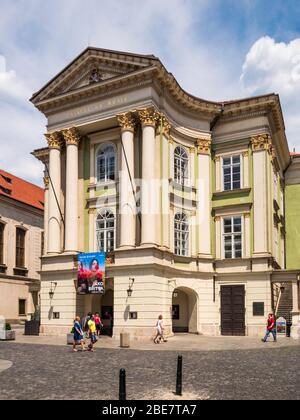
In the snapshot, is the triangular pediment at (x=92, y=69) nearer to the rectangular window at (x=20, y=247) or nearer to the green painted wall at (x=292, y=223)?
the green painted wall at (x=292, y=223)

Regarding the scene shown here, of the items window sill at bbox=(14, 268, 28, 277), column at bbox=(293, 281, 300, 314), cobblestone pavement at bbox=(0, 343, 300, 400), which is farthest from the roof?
cobblestone pavement at bbox=(0, 343, 300, 400)

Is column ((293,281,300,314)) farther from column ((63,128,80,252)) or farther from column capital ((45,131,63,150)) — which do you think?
column capital ((45,131,63,150))

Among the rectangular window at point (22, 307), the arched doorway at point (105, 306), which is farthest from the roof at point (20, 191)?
the arched doorway at point (105, 306)

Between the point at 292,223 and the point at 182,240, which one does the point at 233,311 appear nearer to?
the point at 182,240

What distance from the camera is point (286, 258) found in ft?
136

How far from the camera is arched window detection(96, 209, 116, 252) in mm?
32094

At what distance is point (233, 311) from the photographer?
32.2 meters

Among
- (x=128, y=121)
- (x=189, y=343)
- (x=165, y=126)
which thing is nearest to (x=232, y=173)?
(x=165, y=126)

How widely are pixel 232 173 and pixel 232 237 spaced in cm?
437

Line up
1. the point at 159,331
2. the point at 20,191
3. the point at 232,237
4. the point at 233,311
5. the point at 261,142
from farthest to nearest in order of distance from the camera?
the point at 20,191 < the point at 232,237 < the point at 261,142 < the point at 233,311 < the point at 159,331

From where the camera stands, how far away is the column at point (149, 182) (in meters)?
29.0

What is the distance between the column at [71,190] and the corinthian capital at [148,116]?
5.40 metres
